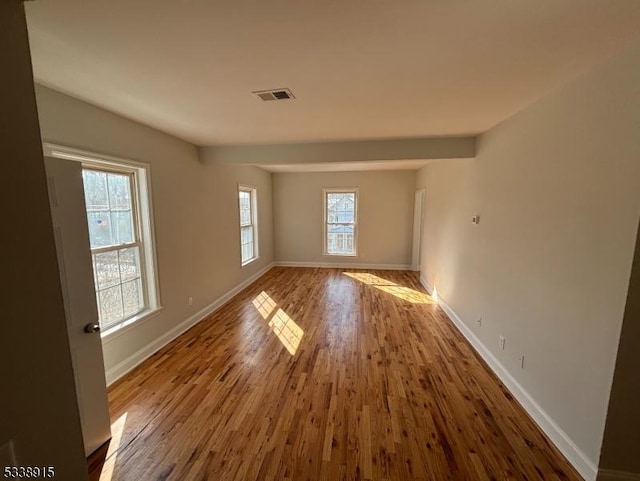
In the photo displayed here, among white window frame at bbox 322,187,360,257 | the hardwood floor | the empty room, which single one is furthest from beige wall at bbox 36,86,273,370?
white window frame at bbox 322,187,360,257

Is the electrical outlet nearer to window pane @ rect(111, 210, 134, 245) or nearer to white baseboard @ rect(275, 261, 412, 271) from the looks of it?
window pane @ rect(111, 210, 134, 245)

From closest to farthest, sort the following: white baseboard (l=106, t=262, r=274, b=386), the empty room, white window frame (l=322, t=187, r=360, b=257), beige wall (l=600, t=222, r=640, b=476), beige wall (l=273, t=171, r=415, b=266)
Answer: the empty room
beige wall (l=600, t=222, r=640, b=476)
white baseboard (l=106, t=262, r=274, b=386)
beige wall (l=273, t=171, r=415, b=266)
white window frame (l=322, t=187, r=360, b=257)

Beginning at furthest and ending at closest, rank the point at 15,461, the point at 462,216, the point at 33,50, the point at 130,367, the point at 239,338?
the point at 462,216 < the point at 239,338 < the point at 130,367 < the point at 33,50 < the point at 15,461

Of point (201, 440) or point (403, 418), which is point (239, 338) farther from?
point (403, 418)

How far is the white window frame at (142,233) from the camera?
2428mm

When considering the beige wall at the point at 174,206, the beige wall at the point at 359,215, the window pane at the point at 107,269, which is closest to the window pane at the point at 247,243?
the beige wall at the point at 174,206

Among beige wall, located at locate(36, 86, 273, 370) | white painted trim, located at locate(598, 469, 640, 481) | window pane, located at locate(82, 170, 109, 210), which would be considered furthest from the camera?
window pane, located at locate(82, 170, 109, 210)

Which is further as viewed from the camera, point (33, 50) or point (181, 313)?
point (181, 313)

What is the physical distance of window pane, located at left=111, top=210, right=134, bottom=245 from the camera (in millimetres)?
2564

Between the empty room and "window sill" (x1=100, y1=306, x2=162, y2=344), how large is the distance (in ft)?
0.06

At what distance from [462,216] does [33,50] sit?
396 cm

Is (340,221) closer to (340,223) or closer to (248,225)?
(340,223)

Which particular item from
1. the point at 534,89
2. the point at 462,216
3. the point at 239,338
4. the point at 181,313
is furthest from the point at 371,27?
the point at 181,313

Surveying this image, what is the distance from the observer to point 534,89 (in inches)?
73.4
